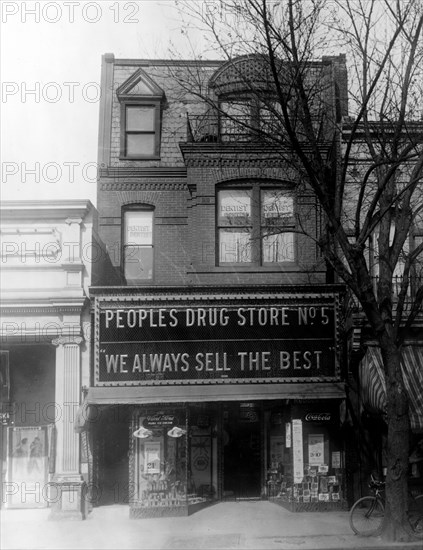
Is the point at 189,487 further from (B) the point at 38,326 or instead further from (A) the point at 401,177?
Result: (A) the point at 401,177

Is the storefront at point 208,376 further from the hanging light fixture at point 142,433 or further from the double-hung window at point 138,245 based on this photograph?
the double-hung window at point 138,245

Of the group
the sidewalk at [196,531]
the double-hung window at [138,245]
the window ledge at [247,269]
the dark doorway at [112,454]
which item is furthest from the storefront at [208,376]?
the double-hung window at [138,245]

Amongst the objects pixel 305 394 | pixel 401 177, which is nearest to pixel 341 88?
pixel 401 177

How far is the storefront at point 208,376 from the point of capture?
48.9 ft

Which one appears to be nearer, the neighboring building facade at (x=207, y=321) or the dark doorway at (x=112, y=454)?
the neighboring building facade at (x=207, y=321)

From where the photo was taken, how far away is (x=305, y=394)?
14.9 meters

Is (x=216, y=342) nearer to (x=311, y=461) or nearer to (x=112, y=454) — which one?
(x=311, y=461)

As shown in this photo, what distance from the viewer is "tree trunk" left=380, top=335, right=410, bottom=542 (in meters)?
11.8

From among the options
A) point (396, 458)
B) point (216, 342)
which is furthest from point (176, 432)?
point (396, 458)

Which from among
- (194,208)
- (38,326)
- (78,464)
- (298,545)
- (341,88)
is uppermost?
(341,88)

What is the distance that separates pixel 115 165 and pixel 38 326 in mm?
4719

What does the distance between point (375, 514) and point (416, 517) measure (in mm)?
1338

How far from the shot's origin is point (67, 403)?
1470 centimetres

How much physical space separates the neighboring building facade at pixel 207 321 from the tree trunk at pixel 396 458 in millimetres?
2837
